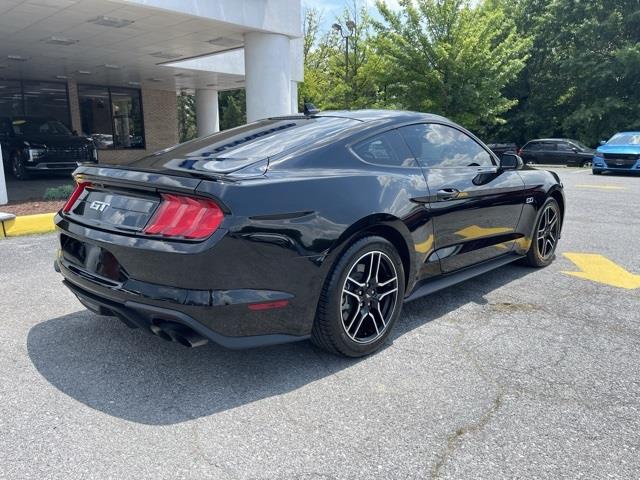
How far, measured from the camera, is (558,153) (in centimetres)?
2378

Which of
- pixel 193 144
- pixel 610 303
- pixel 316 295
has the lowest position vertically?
pixel 610 303

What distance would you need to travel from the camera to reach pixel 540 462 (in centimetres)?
214

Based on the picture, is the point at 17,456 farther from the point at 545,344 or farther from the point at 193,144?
the point at 545,344

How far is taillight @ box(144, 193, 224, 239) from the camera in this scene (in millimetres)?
2473

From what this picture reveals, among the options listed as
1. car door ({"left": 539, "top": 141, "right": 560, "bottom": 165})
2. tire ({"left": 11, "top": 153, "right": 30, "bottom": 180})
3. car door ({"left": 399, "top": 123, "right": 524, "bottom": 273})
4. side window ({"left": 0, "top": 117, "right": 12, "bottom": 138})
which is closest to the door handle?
car door ({"left": 399, "top": 123, "right": 524, "bottom": 273})

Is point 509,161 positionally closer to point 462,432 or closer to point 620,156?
point 462,432

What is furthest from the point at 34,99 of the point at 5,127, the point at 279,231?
the point at 279,231

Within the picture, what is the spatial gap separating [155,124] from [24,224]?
16.3 metres

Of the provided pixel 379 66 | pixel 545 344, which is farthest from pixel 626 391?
pixel 379 66

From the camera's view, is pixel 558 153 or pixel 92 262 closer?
pixel 92 262

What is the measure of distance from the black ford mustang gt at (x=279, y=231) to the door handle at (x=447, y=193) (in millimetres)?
Result: 13

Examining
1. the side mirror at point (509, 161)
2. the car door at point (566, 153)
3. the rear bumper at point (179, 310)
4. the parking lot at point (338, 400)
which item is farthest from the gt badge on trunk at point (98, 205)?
the car door at point (566, 153)

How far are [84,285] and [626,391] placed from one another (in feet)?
9.79

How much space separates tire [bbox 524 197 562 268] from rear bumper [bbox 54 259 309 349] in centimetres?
305
